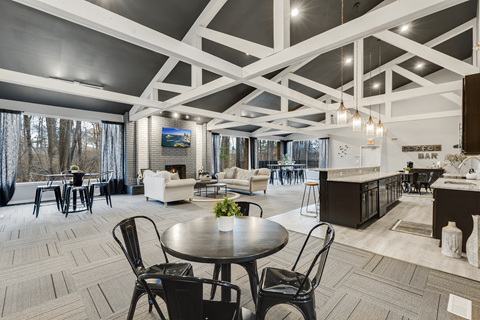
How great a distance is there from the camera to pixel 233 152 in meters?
11.6

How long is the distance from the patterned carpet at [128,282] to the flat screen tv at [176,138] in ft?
16.6

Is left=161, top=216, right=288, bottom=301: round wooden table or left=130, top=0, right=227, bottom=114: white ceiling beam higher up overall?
left=130, top=0, right=227, bottom=114: white ceiling beam

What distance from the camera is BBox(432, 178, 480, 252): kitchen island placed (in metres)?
2.75

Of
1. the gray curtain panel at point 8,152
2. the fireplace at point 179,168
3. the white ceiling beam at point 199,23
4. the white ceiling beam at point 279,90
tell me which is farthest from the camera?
the fireplace at point 179,168

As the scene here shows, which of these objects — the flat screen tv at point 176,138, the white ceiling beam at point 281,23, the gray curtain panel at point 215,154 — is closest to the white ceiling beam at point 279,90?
the white ceiling beam at point 281,23

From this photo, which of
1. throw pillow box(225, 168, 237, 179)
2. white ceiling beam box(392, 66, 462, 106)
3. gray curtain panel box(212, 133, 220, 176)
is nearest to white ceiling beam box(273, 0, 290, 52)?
throw pillow box(225, 168, 237, 179)

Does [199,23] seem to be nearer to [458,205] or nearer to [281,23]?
[281,23]

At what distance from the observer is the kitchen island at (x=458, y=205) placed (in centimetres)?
275

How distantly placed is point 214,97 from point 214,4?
360 centimetres

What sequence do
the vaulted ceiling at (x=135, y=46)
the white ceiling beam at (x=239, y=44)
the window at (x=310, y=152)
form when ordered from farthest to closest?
1. the window at (x=310, y=152)
2. the vaulted ceiling at (x=135, y=46)
3. the white ceiling beam at (x=239, y=44)

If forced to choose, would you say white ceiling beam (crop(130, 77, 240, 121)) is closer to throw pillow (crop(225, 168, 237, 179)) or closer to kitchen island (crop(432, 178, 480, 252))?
throw pillow (crop(225, 168, 237, 179))

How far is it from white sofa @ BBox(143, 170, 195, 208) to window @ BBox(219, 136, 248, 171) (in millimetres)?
5064

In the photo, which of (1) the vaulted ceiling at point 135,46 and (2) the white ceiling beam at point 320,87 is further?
(2) the white ceiling beam at point 320,87

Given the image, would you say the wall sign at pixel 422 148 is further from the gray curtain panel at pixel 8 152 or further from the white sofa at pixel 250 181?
the gray curtain panel at pixel 8 152
